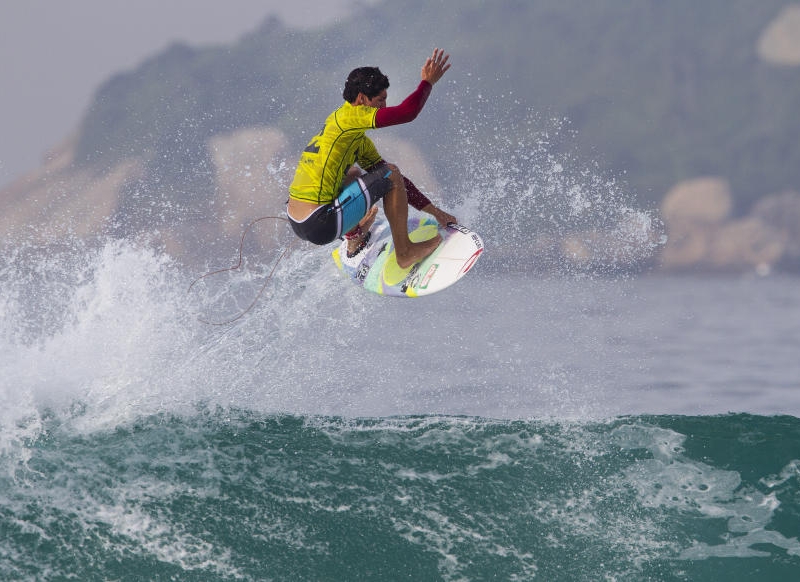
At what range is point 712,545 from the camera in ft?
24.2

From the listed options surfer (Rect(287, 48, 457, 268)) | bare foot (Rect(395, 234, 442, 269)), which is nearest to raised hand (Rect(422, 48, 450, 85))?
surfer (Rect(287, 48, 457, 268))

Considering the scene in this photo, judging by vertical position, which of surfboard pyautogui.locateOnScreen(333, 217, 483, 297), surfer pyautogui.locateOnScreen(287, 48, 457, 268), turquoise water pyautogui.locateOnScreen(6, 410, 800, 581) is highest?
surfer pyautogui.locateOnScreen(287, 48, 457, 268)

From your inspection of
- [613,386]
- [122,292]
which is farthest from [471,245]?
[613,386]

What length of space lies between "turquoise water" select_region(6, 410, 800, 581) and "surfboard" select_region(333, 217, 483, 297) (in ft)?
5.80

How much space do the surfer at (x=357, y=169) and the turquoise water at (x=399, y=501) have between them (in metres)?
2.19

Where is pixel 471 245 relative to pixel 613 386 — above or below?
above

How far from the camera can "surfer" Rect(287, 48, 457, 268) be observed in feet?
19.7

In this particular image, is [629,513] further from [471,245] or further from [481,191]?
[481,191]

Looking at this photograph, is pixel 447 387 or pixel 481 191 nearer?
pixel 481 191

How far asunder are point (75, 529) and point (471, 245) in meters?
4.18

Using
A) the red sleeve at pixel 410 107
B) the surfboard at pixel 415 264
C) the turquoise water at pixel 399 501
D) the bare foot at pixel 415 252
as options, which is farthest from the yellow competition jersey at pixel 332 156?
the turquoise water at pixel 399 501

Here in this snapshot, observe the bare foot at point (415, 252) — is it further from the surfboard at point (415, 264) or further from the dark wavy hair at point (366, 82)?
the dark wavy hair at point (366, 82)

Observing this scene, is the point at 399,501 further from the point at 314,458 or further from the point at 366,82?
the point at 366,82

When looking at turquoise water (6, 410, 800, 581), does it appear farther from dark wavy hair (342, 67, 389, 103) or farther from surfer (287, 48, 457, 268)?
dark wavy hair (342, 67, 389, 103)
